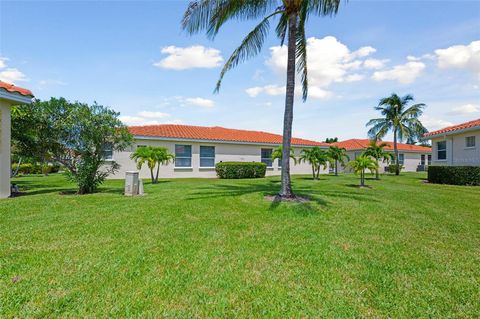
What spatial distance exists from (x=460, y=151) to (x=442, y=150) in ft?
8.53

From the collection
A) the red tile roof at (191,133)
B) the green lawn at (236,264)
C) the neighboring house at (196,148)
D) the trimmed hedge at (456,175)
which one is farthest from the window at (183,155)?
the trimmed hedge at (456,175)

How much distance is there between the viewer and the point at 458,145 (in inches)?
750

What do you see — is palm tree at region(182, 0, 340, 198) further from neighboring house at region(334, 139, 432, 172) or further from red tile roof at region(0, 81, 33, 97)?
neighboring house at region(334, 139, 432, 172)

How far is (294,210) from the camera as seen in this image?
7.76 meters

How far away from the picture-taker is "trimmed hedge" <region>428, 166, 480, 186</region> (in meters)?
16.8

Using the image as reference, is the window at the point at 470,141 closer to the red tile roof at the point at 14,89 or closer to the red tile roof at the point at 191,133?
the red tile roof at the point at 191,133

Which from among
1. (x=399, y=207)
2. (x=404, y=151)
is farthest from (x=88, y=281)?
(x=404, y=151)

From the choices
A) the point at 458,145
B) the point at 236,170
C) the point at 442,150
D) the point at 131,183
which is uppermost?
the point at 458,145

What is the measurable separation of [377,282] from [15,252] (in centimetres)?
566

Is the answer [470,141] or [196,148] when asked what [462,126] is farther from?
[196,148]

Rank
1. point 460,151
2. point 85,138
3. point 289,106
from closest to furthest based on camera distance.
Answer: point 289,106 → point 85,138 → point 460,151

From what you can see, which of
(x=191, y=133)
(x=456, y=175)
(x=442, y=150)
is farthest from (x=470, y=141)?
(x=191, y=133)

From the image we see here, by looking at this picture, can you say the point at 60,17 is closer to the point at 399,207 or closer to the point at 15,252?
the point at 15,252

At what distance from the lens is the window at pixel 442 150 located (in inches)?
823
